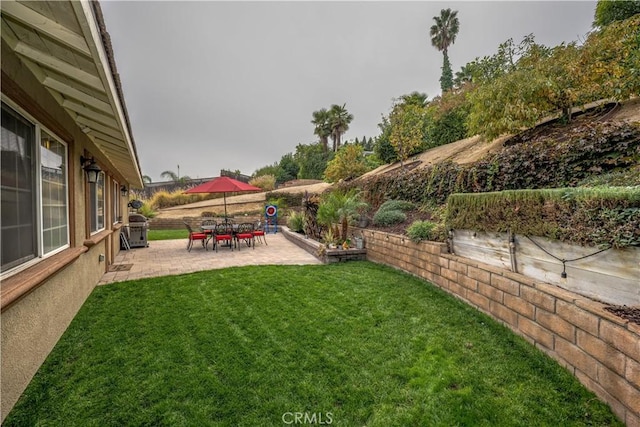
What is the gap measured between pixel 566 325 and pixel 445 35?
3639cm

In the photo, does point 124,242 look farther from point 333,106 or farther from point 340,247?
point 333,106

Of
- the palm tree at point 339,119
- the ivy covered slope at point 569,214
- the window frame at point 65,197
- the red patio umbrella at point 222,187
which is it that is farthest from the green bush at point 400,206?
the palm tree at point 339,119

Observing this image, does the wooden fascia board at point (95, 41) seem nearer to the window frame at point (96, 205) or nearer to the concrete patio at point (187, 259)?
the window frame at point (96, 205)


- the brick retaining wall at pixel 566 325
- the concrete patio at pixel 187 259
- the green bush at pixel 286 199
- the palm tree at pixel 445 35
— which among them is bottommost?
the concrete patio at pixel 187 259

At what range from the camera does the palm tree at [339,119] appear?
36625 millimetres

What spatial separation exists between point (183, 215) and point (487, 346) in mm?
19329

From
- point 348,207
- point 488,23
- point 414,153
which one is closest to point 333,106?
point 414,153

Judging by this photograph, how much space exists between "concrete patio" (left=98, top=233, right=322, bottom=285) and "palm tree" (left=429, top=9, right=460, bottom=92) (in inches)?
1154

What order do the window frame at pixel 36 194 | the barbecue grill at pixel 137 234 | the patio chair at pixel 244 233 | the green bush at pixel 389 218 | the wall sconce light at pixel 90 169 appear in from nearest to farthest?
the window frame at pixel 36 194 → the wall sconce light at pixel 90 169 → the green bush at pixel 389 218 → the patio chair at pixel 244 233 → the barbecue grill at pixel 137 234

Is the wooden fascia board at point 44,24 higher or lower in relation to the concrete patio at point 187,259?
higher

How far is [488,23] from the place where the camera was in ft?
39.1

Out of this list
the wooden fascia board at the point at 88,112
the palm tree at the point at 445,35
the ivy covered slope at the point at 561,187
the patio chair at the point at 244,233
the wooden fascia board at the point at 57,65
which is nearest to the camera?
the wooden fascia board at the point at 57,65

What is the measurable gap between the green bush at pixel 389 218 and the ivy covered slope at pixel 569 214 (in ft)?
10.1

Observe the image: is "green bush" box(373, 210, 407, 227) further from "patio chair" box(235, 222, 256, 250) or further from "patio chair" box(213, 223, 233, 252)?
"patio chair" box(213, 223, 233, 252)
